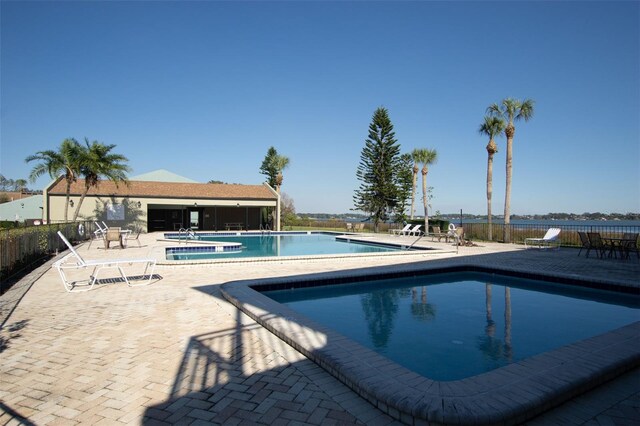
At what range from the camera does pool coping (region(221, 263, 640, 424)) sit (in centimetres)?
213

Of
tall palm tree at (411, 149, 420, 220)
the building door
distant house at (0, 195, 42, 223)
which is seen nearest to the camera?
the building door

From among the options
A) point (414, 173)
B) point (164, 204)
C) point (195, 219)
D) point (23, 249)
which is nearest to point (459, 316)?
point (23, 249)

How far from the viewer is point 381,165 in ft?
92.6

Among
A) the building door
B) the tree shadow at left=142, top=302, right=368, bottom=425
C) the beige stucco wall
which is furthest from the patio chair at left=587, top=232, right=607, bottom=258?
the beige stucco wall

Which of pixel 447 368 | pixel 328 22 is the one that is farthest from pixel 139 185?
pixel 447 368

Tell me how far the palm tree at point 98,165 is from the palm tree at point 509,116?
19.6 m

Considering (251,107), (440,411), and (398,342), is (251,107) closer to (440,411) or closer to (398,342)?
(398,342)

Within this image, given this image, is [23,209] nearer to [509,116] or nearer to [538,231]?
[509,116]

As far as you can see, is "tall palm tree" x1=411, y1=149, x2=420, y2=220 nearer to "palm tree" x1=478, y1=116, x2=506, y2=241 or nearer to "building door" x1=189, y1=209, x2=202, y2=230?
"palm tree" x1=478, y1=116, x2=506, y2=241

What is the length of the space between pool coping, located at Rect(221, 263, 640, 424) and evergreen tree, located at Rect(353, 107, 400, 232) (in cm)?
2440

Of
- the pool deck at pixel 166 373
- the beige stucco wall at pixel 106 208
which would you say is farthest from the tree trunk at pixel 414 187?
the pool deck at pixel 166 373

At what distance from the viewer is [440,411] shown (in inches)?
82.5

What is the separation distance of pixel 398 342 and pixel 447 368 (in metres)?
0.84

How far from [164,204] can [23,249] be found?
15434 mm
